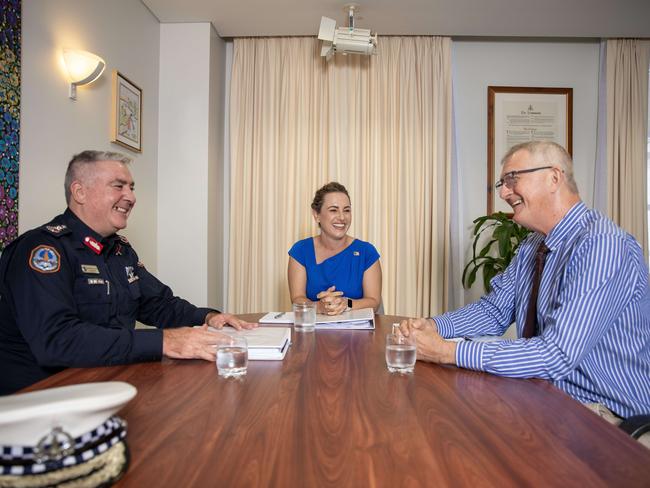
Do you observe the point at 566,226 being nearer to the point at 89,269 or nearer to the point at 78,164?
the point at 89,269

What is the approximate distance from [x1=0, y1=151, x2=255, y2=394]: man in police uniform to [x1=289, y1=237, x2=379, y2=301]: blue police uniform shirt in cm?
91

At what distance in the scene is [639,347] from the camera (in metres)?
1.37

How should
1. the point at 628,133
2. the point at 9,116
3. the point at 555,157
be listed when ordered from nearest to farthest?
1. the point at 555,157
2. the point at 9,116
3. the point at 628,133

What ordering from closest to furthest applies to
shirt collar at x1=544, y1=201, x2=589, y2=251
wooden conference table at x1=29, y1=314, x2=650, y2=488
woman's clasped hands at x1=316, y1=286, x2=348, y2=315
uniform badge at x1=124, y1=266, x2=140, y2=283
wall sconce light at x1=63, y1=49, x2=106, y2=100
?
1. wooden conference table at x1=29, y1=314, x2=650, y2=488
2. shirt collar at x1=544, y1=201, x2=589, y2=251
3. uniform badge at x1=124, y1=266, x2=140, y2=283
4. woman's clasped hands at x1=316, y1=286, x2=348, y2=315
5. wall sconce light at x1=63, y1=49, x2=106, y2=100

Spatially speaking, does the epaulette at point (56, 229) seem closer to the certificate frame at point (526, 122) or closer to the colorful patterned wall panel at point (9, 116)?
the colorful patterned wall panel at point (9, 116)

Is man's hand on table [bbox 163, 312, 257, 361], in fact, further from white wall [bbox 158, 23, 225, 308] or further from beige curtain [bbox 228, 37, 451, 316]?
beige curtain [bbox 228, 37, 451, 316]

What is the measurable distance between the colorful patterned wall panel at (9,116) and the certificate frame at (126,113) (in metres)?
0.92

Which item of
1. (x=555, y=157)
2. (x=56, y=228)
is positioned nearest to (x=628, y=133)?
(x=555, y=157)

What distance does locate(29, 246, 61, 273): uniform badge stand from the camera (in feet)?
4.64

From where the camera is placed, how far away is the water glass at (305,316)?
1.84 metres

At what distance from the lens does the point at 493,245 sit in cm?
410

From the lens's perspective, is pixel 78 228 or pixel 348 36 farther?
pixel 348 36

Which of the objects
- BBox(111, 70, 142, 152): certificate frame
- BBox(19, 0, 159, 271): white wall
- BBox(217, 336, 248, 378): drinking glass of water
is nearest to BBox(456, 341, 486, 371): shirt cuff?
BBox(217, 336, 248, 378): drinking glass of water

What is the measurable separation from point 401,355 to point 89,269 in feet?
3.50
